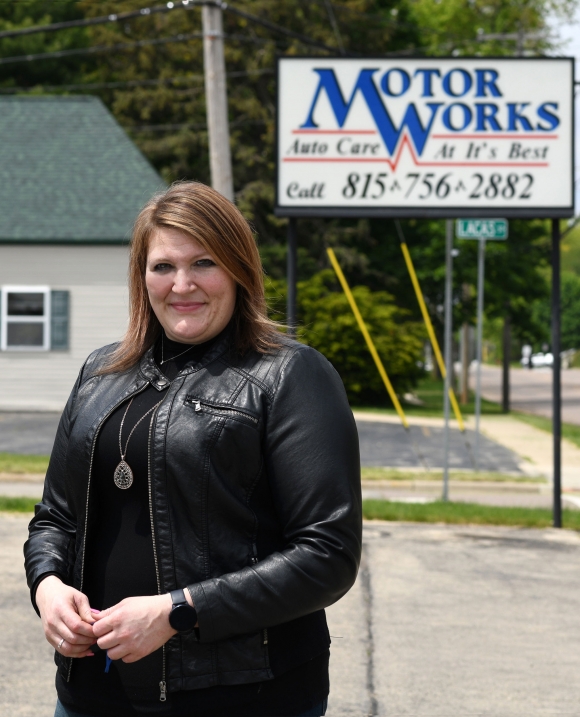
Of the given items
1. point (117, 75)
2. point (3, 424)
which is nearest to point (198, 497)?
point (3, 424)

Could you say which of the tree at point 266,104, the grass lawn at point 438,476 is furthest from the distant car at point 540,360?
the grass lawn at point 438,476

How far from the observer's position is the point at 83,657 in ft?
7.56

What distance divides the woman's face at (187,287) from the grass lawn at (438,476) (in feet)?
35.9

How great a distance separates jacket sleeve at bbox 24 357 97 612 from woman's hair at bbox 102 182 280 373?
17 cm

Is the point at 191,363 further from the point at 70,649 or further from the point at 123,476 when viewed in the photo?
the point at 70,649

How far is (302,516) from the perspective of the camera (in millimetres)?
2191

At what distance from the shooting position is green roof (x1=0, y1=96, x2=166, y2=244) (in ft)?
77.4

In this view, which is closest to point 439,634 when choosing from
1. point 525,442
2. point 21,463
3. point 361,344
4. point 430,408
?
point 21,463

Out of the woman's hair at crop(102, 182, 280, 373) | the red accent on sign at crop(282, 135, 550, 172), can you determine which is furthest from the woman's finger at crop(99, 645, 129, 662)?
the red accent on sign at crop(282, 135, 550, 172)

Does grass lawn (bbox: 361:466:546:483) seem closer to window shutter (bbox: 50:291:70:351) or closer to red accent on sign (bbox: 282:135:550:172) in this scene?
red accent on sign (bbox: 282:135:550:172)

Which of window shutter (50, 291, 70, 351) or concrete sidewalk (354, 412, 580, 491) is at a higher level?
window shutter (50, 291, 70, 351)

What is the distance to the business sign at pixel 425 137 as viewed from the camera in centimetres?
912

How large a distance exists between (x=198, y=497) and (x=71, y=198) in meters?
22.9

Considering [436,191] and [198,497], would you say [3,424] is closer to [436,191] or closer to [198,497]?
[436,191]
